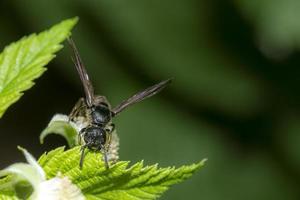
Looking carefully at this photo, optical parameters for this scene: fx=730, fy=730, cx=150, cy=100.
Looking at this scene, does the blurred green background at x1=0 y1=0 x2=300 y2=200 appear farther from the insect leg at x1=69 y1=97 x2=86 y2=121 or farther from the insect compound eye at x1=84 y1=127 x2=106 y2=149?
the insect compound eye at x1=84 y1=127 x2=106 y2=149

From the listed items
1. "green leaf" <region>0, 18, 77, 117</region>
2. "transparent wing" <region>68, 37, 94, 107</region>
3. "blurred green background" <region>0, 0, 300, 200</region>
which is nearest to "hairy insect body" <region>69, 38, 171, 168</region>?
"transparent wing" <region>68, 37, 94, 107</region>

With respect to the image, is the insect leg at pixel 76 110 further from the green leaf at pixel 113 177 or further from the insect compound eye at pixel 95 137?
the green leaf at pixel 113 177

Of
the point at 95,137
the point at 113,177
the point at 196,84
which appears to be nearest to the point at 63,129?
the point at 95,137

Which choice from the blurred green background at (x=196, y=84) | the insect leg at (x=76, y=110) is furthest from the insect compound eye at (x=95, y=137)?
the blurred green background at (x=196, y=84)

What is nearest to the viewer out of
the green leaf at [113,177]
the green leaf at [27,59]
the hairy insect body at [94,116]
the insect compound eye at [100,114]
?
the green leaf at [113,177]

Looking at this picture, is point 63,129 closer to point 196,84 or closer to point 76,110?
point 76,110

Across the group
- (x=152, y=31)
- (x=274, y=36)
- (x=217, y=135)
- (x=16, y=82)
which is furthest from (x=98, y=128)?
(x=217, y=135)
